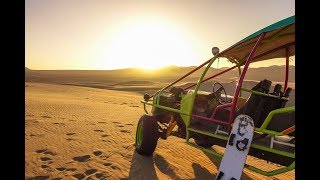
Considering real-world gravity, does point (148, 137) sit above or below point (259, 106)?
below

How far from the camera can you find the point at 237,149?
4.35 m

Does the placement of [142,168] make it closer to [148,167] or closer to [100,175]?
[148,167]

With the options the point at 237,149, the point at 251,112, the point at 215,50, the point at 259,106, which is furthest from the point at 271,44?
the point at 237,149

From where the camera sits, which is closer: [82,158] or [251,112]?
[251,112]

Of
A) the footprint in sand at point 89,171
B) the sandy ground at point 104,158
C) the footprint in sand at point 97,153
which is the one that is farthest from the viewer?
the footprint in sand at point 97,153

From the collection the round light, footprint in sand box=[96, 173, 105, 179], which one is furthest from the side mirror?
footprint in sand box=[96, 173, 105, 179]

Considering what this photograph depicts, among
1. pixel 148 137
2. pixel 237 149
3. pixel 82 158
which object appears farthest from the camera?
pixel 148 137

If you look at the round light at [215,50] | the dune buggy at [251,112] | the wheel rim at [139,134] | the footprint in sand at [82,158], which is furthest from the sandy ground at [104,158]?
the round light at [215,50]

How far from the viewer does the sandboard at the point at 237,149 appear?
14.0ft

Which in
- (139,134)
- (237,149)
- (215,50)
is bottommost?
(139,134)

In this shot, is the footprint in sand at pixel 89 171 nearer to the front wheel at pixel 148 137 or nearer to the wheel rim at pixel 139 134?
the front wheel at pixel 148 137
